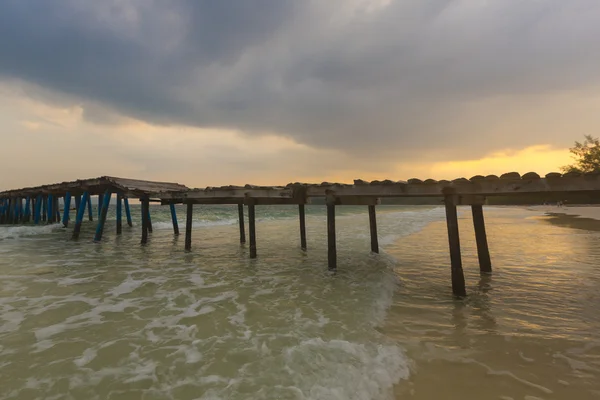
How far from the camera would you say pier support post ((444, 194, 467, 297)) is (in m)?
6.31

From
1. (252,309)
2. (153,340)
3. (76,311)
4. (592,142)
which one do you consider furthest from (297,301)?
(592,142)

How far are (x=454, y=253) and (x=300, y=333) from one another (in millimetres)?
4107

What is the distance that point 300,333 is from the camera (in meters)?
4.63

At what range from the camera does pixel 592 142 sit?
46.6 m

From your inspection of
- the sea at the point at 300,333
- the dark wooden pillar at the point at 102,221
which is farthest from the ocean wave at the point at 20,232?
the sea at the point at 300,333

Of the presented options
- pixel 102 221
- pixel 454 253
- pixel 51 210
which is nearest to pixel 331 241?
pixel 454 253

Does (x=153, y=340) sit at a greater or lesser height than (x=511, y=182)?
lesser

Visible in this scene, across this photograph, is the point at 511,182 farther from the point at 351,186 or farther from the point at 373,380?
the point at 373,380

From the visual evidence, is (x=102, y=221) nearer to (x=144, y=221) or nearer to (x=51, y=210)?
(x=144, y=221)

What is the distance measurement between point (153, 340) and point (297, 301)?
275 cm

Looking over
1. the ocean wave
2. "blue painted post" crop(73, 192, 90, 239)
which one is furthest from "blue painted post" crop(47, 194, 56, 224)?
"blue painted post" crop(73, 192, 90, 239)

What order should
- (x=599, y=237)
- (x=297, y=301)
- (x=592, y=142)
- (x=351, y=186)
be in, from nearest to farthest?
(x=297, y=301)
(x=351, y=186)
(x=599, y=237)
(x=592, y=142)

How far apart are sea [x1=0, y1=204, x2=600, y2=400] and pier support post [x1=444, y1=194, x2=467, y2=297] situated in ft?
0.96

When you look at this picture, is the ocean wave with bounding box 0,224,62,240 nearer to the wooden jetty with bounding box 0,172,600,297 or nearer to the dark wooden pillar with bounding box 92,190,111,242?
the wooden jetty with bounding box 0,172,600,297
